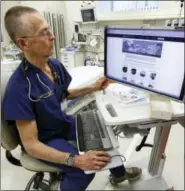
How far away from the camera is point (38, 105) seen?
960mm

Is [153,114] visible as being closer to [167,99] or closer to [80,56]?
[167,99]

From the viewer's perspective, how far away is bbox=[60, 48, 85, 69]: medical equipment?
3.11m

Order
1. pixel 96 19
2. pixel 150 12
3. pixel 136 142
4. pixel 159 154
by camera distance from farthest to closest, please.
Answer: pixel 96 19, pixel 150 12, pixel 136 142, pixel 159 154

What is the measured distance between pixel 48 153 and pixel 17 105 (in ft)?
0.90

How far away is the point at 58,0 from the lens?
336 cm

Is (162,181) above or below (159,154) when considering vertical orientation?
below

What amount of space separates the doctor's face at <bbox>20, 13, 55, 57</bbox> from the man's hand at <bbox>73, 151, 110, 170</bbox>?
1.85 feet

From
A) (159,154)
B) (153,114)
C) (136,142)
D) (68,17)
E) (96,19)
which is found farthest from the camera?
(68,17)

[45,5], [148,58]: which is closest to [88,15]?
[45,5]

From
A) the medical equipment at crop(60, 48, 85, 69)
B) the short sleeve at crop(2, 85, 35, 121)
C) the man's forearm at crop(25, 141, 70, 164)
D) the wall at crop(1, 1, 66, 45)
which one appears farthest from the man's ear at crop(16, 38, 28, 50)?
the wall at crop(1, 1, 66, 45)

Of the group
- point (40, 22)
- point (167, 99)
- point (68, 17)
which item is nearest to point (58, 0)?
point (68, 17)

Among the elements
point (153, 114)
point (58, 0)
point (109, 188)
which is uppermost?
point (58, 0)

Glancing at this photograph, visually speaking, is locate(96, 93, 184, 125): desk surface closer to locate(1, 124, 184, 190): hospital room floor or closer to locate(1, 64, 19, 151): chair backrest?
locate(1, 64, 19, 151): chair backrest

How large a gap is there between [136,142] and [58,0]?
278cm
